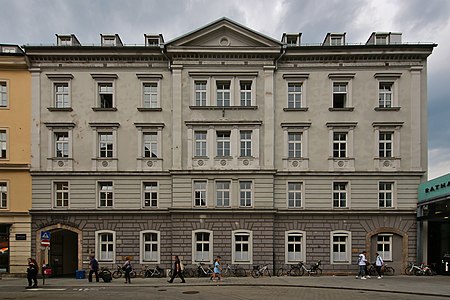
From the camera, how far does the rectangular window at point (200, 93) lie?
27703 mm

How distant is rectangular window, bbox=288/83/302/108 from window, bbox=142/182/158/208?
38.3 feet

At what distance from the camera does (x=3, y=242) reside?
27.5 metres

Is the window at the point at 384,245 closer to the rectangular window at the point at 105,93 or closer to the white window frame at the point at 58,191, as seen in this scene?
the rectangular window at the point at 105,93

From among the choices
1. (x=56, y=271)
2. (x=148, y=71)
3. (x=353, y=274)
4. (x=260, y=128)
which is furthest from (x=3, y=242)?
(x=353, y=274)

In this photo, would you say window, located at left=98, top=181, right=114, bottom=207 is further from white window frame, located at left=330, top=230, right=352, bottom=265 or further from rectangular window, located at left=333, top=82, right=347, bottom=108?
rectangular window, located at left=333, top=82, right=347, bottom=108

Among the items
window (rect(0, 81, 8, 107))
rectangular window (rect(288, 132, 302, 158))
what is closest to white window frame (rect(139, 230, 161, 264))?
rectangular window (rect(288, 132, 302, 158))

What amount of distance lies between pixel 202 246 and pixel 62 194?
35.9 feet

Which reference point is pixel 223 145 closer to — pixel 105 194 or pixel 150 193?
pixel 150 193

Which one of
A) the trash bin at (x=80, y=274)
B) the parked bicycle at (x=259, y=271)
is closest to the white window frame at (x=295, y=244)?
the parked bicycle at (x=259, y=271)

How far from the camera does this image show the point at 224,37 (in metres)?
27.8

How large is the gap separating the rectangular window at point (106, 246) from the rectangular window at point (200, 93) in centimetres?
1157

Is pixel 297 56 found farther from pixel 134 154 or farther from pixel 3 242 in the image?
pixel 3 242

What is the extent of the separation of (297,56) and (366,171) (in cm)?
977

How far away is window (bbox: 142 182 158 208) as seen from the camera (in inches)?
1086
